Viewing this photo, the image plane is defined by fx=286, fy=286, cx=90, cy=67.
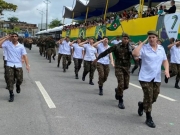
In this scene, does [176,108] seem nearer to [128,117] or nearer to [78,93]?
[128,117]

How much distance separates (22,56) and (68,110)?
6.83 ft

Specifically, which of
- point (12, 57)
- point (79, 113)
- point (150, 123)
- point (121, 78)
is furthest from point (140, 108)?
point (12, 57)

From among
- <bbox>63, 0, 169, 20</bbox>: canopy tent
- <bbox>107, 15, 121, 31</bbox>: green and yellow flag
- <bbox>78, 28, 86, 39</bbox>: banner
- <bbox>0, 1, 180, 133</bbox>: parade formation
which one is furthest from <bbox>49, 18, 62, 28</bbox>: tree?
<bbox>0, 1, 180, 133</bbox>: parade formation

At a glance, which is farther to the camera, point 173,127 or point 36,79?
point 36,79

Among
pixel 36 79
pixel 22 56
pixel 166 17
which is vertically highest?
pixel 166 17

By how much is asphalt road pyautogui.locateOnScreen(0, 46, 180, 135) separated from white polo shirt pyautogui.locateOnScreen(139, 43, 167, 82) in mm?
931

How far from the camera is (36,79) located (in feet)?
37.1

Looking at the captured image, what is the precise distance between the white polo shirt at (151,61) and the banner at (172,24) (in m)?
8.83

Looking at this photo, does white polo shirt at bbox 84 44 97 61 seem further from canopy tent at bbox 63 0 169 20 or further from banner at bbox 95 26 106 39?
canopy tent at bbox 63 0 169 20

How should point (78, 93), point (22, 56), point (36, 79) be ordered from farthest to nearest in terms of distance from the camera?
1. point (36, 79)
2. point (78, 93)
3. point (22, 56)

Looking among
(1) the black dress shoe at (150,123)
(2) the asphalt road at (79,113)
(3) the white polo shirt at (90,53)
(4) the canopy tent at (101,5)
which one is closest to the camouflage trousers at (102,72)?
(2) the asphalt road at (79,113)

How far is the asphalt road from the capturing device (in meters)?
5.12

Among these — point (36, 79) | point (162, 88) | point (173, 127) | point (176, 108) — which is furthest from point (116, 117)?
point (36, 79)

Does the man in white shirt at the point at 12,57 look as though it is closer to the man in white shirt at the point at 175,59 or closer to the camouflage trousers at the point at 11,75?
the camouflage trousers at the point at 11,75
